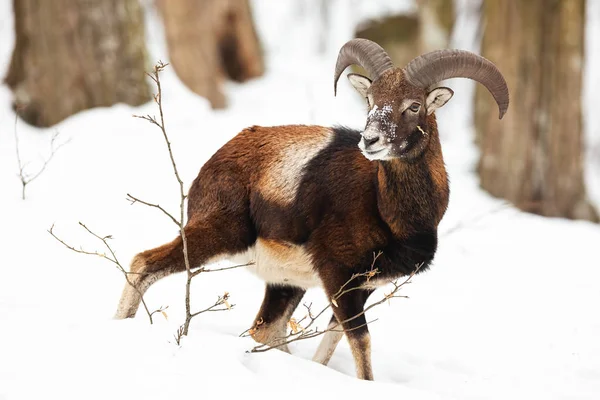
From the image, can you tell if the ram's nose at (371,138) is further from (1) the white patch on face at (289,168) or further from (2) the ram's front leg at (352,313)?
(2) the ram's front leg at (352,313)

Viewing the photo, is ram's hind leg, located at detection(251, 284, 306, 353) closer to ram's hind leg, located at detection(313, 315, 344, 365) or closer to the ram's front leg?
ram's hind leg, located at detection(313, 315, 344, 365)

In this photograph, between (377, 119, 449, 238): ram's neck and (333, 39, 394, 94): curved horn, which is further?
(333, 39, 394, 94): curved horn

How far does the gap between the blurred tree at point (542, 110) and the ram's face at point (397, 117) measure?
5825 millimetres

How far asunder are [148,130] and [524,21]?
5.28 m

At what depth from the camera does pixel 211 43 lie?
46.8 feet

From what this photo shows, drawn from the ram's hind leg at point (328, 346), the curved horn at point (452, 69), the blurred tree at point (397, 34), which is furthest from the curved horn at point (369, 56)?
the blurred tree at point (397, 34)

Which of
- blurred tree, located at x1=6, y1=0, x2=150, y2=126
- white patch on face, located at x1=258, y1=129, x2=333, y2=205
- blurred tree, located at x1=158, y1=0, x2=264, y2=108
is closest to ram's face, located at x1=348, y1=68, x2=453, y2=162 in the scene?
white patch on face, located at x1=258, y1=129, x2=333, y2=205

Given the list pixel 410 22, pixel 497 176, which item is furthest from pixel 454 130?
pixel 497 176

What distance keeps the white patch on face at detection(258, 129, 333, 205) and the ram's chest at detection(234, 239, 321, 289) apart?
13.0 inches

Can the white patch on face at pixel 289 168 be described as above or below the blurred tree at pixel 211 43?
below

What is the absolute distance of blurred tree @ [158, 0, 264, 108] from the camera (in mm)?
13656

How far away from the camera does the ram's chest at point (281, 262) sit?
5.67 m

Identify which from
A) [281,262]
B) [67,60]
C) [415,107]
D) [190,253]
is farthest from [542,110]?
[190,253]

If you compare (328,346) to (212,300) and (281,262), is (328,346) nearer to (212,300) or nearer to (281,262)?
(281,262)
